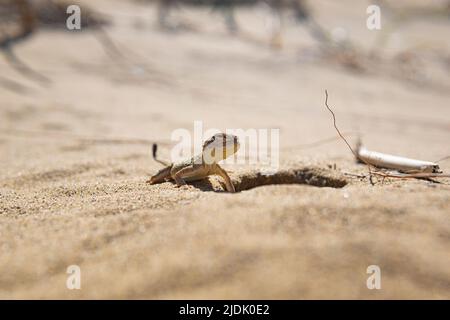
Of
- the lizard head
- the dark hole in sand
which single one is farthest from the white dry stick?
the lizard head

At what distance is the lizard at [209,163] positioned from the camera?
2.80 m

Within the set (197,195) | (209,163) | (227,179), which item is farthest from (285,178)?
(197,195)

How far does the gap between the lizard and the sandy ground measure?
107mm

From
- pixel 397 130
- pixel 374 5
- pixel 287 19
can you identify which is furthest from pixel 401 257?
pixel 374 5

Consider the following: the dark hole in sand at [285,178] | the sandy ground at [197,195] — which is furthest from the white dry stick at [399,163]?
the dark hole in sand at [285,178]

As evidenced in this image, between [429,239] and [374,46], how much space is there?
9.96 m

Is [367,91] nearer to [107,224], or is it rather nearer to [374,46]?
[374,46]

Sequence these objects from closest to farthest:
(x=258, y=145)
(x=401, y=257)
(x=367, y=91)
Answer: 1. (x=401, y=257)
2. (x=258, y=145)
3. (x=367, y=91)

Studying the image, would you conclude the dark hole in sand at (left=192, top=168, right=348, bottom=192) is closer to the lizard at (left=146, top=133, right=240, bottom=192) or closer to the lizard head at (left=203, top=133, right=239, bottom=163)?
the lizard at (left=146, top=133, right=240, bottom=192)

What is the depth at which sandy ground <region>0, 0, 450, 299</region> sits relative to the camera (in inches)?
69.1

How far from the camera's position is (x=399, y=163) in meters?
2.77

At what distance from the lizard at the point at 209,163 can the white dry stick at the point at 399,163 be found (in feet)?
3.44

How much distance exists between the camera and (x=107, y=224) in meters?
2.18

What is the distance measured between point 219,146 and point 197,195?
1.61ft
